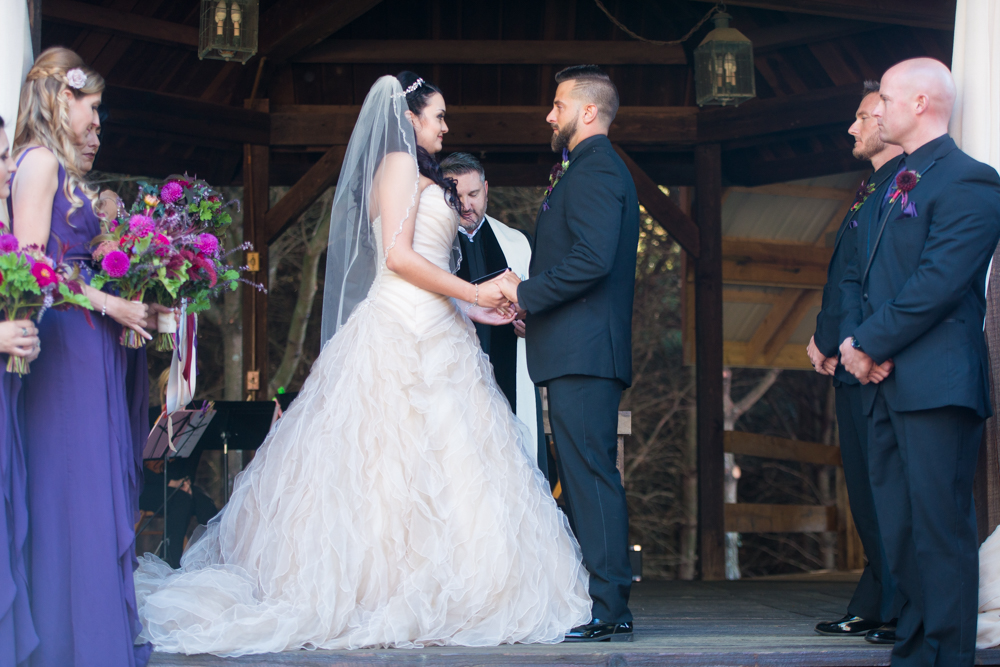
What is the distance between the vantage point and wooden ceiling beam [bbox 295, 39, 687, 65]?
7.14 metres

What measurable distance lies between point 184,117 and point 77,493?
15.2 feet

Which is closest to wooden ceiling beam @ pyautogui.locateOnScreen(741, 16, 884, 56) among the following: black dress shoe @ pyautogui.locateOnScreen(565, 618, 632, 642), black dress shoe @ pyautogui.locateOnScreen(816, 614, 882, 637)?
black dress shoe @ pyautogui.locateOnScreen(816, 614, 882, 637)

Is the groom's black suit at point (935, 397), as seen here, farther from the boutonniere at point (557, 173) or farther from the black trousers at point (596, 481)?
the boutonniere at point (557, 173)

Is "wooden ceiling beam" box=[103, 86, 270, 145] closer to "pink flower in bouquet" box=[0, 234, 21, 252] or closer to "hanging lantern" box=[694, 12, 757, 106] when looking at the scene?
"hanging lantern" box=[694, 12, 757, 106]

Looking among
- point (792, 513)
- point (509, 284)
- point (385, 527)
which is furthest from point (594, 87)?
point (792, 513)

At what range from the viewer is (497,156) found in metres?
7.88

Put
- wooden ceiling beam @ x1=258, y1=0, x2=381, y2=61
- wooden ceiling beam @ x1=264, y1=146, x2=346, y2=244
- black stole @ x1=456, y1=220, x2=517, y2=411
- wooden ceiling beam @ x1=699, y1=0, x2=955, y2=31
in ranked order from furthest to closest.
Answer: wooden ceiling beam @ x1=264, y1=146, x2=346, y2=244 → wooden ceiling beam @ x1=258, y1=0, x2=381, y2=61 → wooden ceiling beam @ x1=699, y1=0, x2=955, y2=31 → black stole @ x1=456, y1=220, x2=517, y2=411

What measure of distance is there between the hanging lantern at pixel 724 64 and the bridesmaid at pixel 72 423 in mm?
4254

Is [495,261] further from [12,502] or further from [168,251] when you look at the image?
[12,502]

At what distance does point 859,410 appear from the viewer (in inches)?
133

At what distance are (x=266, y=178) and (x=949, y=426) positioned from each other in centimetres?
556

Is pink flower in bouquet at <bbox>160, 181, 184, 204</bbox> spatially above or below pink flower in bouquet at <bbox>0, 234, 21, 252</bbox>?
above

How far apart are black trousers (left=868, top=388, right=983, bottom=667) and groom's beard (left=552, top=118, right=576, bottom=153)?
137cm

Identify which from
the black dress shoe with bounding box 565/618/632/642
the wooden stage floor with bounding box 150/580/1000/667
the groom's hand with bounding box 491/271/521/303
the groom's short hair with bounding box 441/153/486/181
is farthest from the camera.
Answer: the groom's short hair with bounding box 441/153/486/181
